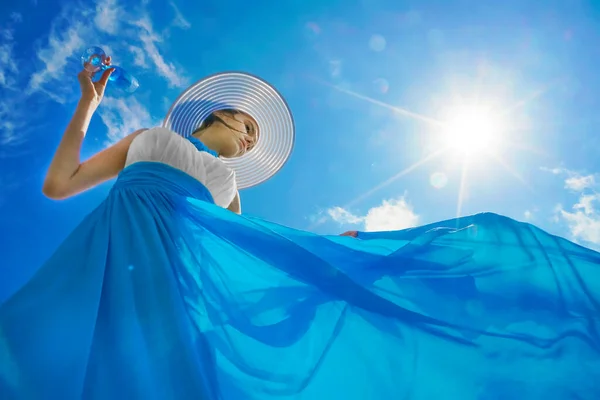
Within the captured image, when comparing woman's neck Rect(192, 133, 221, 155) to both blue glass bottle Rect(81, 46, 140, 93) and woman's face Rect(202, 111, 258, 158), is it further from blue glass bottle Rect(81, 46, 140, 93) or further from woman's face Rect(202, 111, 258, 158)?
blue glass bottle Rect(81, 46, 140, 93)

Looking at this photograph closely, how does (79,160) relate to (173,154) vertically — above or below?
below

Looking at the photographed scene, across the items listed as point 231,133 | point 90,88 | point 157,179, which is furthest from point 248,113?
point 157,179

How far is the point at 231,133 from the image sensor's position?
10.7 feet

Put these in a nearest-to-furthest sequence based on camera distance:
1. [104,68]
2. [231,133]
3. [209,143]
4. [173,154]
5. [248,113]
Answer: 1. [173,154]
2. [104,68]
3. [209,143]
4. [231,133]
5. [248,113]

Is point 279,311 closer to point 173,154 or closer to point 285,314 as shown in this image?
point 285,314

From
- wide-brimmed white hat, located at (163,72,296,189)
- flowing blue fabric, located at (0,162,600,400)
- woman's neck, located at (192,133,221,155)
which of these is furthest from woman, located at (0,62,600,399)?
wide-brimmed white hat, located at (163,72,296,189)

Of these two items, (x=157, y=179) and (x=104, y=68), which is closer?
(x=157, y=179)

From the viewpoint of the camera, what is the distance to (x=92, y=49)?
9.46 feet

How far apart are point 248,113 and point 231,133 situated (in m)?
0.62

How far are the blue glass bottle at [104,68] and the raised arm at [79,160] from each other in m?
0.15

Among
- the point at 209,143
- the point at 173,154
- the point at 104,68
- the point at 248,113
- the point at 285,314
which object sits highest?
the point at 248,113

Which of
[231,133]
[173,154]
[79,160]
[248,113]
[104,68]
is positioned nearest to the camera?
[79,160]

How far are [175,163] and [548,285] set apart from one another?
67.1 inches

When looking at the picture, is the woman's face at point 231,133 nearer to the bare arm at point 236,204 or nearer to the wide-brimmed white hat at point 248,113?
the wide-brimmed white hat at point 248,113
